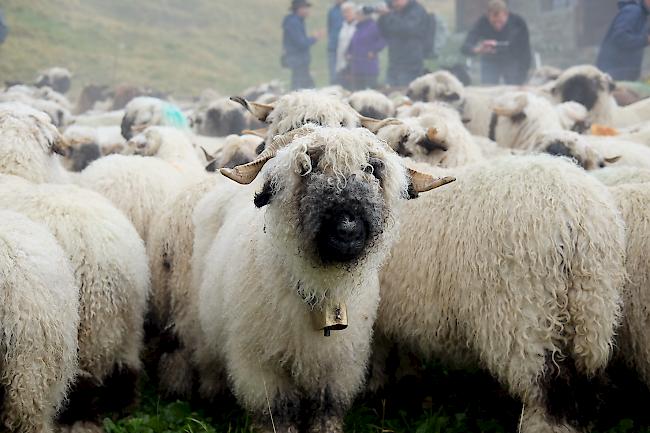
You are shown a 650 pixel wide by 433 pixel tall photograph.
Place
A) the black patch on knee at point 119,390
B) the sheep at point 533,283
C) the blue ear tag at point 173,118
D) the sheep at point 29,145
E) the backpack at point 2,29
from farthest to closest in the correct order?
the backpack at point 2,29 → the blue ear tag at point 173,118 → the sheep at point 29,145 → the black patch on knee at point 119,390 → the sheep at point 533,283

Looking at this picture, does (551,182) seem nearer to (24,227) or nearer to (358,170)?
(358,170)

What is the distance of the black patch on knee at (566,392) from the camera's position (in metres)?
3.78

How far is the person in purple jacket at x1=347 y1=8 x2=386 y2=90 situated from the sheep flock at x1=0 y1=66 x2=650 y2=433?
10214 mm

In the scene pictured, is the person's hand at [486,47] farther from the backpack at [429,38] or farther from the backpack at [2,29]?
the backpack at [2,29]

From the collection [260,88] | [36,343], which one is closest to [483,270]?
[36,343]

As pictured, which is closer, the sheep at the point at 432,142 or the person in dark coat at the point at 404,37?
the sheep at the point at 432,142

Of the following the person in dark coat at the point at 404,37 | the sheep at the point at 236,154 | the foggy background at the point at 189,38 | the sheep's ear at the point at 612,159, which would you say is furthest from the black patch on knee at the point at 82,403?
the foggy background at the point at 189,38

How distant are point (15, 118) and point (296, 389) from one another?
3.08 meters

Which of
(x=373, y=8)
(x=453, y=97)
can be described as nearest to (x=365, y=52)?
(x=373, y=8)

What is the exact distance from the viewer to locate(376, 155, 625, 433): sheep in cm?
377

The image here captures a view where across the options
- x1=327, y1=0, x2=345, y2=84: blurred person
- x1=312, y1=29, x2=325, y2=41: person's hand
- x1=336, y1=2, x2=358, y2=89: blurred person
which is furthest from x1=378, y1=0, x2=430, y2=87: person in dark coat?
x1=312, y1=29, x2=325, y2=41: person's hand

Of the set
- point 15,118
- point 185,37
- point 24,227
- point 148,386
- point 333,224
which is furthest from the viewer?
point 185,37

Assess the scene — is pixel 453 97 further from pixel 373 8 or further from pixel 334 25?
pixel 334 25

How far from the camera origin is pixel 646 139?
754cm
